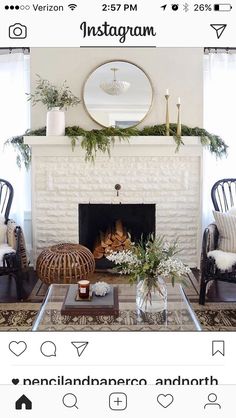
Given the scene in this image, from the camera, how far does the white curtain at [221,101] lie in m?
3.19

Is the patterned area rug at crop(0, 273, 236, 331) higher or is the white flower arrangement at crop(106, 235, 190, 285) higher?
the white flower arrangement at crop(106, 235, 190, 285)

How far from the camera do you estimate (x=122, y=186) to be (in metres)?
3.12

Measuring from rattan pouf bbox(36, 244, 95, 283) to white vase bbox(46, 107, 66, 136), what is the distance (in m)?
0.85

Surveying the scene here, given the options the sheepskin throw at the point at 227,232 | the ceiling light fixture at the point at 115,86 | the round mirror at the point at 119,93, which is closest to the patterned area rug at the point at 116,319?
the sheepskin throw at the point at 227,232
